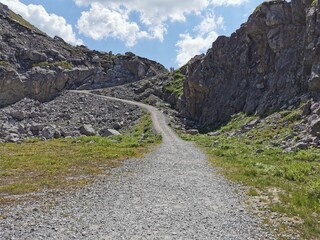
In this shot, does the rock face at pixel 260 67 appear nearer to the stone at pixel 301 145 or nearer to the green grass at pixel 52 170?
the stone at pixel 301 145

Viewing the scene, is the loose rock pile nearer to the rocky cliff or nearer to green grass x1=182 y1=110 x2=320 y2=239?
the rocky cliff

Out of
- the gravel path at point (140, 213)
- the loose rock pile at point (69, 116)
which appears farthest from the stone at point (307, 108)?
the loose rock pile at point (69, 116)

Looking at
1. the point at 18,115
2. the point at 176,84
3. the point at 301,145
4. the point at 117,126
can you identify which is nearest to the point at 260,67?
the point at 301,145

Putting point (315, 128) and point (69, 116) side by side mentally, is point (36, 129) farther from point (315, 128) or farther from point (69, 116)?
point (315, 128)

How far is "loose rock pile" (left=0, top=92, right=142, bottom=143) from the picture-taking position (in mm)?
82500

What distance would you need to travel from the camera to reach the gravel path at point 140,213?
14.7 metres

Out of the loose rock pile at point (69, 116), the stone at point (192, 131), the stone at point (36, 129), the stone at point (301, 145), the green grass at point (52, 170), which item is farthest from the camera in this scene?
the loose rock pile at point (69, 116)

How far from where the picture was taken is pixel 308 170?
87.0ft

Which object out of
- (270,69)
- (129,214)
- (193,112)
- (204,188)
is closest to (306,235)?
(129,214)

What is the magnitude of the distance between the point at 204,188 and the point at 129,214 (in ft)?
25.1

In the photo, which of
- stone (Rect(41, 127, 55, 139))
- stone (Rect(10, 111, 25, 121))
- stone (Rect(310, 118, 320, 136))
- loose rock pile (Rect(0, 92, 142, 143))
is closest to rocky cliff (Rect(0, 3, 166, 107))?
loose rock pile (Rect(0, 92, 142, 143))

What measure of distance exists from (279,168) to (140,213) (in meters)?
15.1

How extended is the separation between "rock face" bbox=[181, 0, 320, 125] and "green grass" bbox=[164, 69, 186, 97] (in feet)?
63.7

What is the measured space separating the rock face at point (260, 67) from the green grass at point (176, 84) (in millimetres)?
19425
